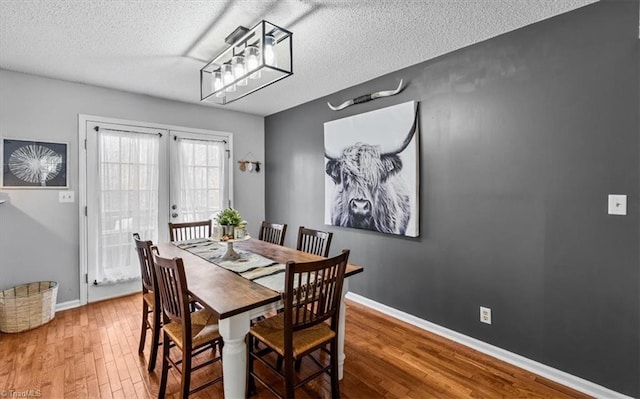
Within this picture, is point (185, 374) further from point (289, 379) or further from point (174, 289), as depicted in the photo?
point (289, 379)

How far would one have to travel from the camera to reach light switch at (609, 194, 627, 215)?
181cm

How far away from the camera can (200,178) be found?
162 inches

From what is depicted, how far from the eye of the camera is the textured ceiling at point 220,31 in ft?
6.32

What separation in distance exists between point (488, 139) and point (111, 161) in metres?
3.75

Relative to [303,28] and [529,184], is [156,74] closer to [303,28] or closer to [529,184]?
[303,28]

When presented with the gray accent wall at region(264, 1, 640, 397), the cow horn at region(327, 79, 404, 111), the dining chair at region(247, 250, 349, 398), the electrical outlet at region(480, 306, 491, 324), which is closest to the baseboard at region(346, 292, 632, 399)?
the gray accent wall at region(264, 1, 640, 397)

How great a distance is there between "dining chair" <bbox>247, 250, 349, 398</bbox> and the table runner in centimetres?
17

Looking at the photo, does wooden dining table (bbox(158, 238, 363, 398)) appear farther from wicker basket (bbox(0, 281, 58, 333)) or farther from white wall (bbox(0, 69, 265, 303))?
white wall (bbox(0, 69, 265, 303))

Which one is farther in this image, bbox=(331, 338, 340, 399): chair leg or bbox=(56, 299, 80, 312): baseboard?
bbox=(56, 299, 80, 312): baseboard

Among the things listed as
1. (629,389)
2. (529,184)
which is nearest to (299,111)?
(529,184)

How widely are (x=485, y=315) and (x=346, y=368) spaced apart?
1.15 meters

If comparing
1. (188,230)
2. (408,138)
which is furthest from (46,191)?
(408,138)

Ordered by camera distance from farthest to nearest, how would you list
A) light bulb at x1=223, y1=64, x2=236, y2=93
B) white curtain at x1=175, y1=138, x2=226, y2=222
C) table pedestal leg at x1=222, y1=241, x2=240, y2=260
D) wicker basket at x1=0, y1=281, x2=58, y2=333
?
white curtain at x1=175, y1=138, x2=226, y2=222 < wicker basket at x1=0, y1=281, x2=58, y2=333 < table pedestal leg at x1=222, y1=241, x2=240, y2=260 < light bulb at x1=223, y1=64, x2=236, y2=93

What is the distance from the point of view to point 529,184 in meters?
2.19
